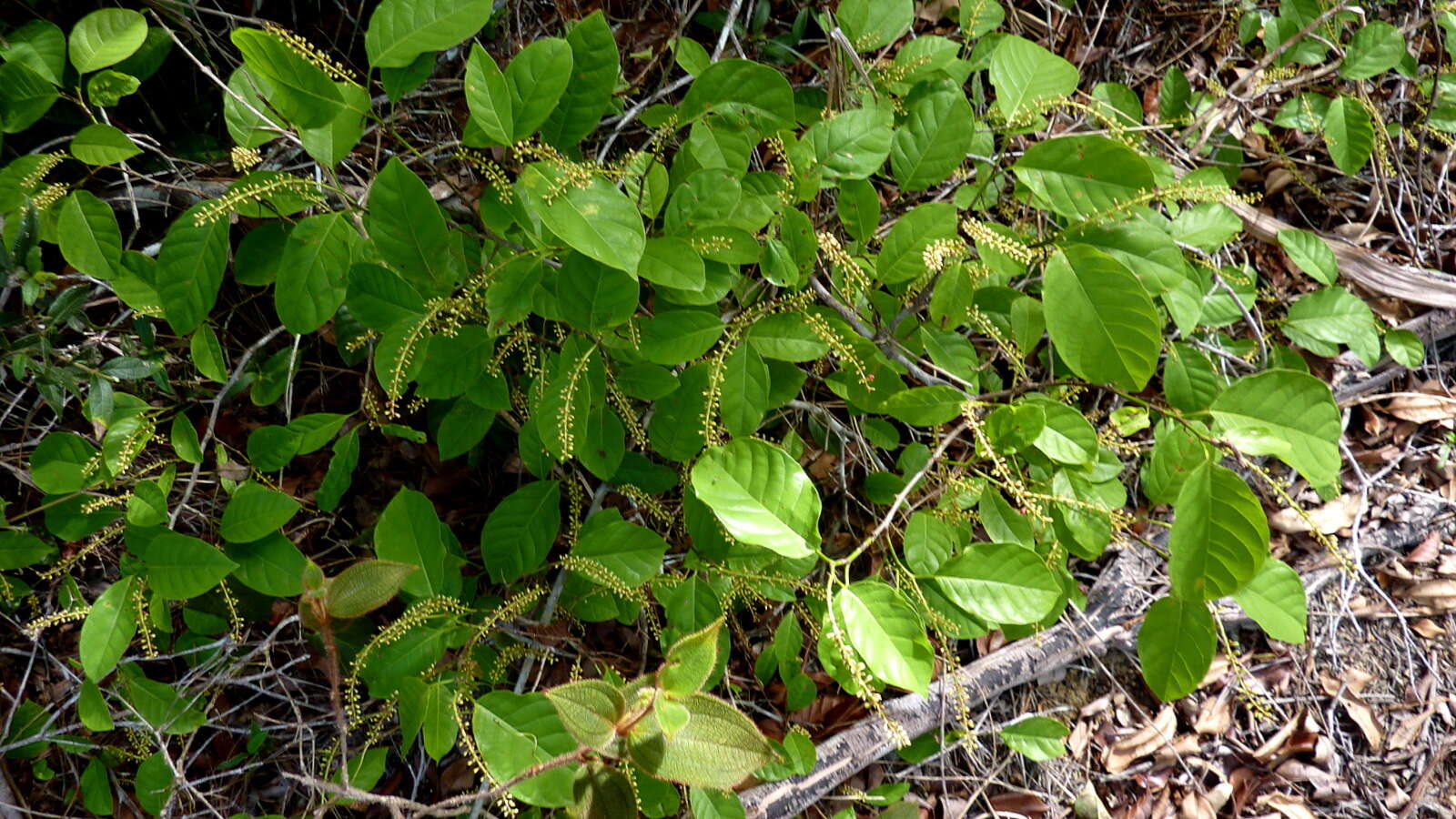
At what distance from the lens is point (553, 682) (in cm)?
174

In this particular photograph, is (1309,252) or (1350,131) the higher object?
(1350,131)

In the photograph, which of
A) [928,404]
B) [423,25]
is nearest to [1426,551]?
[928,404]

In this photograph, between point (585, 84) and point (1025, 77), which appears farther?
point (1025, 77)

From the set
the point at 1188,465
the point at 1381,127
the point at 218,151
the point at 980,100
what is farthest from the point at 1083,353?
the point at 1381,127

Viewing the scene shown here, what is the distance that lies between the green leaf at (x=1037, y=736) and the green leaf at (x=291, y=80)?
1.89 meters

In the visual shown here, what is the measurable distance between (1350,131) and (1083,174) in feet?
4.63

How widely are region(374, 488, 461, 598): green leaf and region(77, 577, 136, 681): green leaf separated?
455 mm

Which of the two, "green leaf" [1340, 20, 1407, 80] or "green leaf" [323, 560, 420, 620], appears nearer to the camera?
"green leaf" [323, 560, 420, 620]

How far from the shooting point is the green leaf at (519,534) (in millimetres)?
1445

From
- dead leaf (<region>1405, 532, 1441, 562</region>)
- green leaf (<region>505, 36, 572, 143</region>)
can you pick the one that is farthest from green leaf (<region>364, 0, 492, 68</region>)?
dead leaf (<region>1405, 532, 1441, 562</region>)

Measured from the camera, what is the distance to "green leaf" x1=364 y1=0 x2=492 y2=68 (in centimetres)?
113

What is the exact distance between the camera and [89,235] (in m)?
1.32

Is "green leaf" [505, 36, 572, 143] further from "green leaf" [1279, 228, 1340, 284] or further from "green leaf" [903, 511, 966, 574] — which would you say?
"green leaf" [1279, 228, 1340, 284]

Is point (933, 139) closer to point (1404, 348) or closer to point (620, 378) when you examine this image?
point (620, 378)
